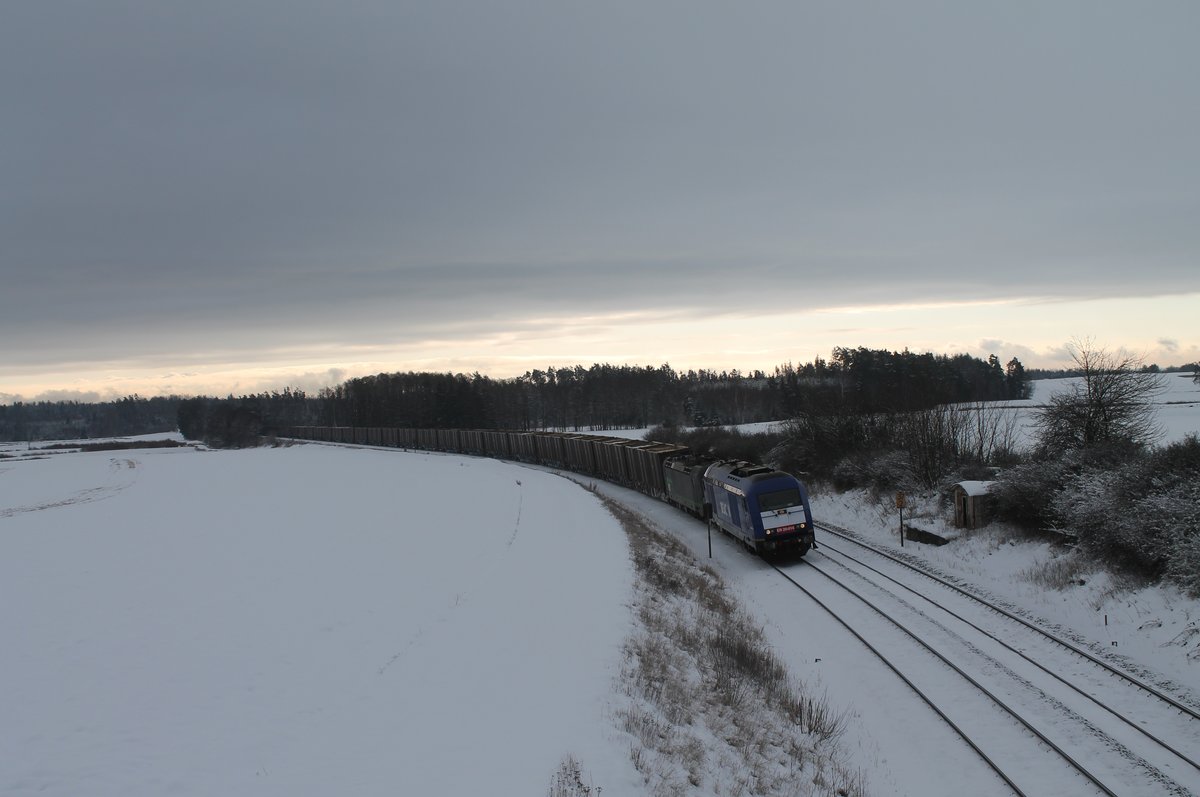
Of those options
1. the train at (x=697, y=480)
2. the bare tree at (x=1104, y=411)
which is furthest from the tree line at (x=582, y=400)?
the bare tree at (x=1104, y=411)

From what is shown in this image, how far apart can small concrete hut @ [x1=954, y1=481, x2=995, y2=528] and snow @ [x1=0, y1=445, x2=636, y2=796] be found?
1277 cm

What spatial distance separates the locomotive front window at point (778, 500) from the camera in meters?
26.1

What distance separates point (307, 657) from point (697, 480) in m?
24.4

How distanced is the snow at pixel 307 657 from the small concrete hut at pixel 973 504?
503 inches

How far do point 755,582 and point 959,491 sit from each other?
8764 millimetres

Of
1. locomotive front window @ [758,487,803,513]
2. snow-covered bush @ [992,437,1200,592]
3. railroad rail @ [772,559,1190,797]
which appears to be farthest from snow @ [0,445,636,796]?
snow-covered bush @ [992,437,1200,592]

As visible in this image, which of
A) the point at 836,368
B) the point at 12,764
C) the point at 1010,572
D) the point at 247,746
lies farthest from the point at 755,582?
the point at 836,368

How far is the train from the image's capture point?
25.9 meters

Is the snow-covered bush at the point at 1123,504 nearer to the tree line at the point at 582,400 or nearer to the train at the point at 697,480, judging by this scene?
the train at the point at 697,480

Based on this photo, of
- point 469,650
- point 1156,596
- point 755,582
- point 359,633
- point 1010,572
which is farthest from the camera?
point 755,582

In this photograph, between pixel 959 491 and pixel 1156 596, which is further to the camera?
pixel 959 491

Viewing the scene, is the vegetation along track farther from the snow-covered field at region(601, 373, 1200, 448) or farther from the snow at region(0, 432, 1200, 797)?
the snow-covered field at region(601, 373, 1200, 448)

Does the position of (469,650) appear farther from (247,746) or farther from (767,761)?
(767,761)

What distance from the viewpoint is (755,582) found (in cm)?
2427
